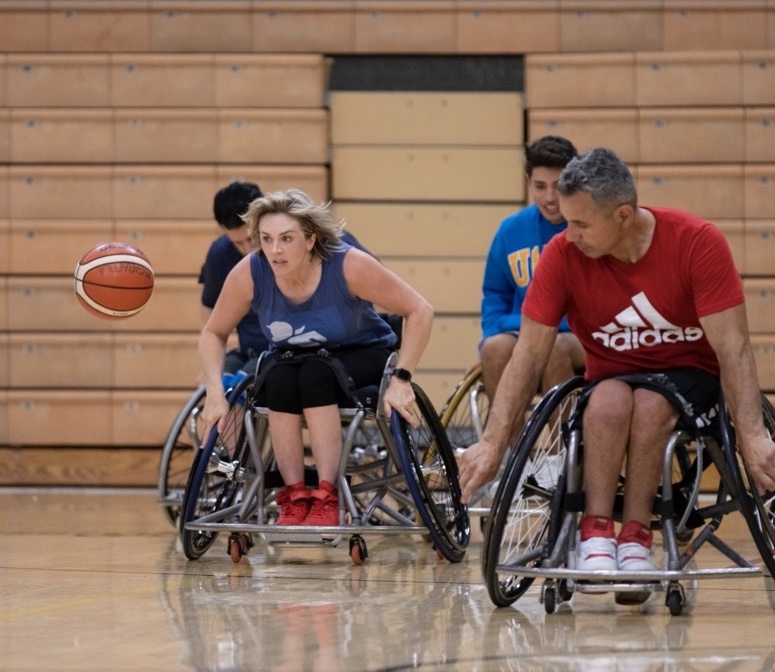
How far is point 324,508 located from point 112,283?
96cm

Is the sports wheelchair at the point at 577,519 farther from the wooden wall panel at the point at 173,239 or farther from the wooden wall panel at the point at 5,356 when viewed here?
the wooden wall panel at the point at 5,356

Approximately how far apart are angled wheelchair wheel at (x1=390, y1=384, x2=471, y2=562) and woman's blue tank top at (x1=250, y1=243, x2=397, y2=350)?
23 cm

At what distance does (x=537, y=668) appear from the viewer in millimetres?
1953

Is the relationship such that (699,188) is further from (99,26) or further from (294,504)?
(294,504)

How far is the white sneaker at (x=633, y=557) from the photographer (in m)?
2.37

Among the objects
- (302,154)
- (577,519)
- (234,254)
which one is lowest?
(577,519)

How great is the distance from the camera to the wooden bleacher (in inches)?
219

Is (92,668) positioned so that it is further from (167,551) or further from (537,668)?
(167,551)

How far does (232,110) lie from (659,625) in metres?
3.76

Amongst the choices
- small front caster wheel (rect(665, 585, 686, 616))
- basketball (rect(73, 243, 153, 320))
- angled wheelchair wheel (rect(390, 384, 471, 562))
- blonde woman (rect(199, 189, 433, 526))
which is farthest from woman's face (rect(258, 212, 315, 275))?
small front caster wheel (rect(665, 585, 686, 616))

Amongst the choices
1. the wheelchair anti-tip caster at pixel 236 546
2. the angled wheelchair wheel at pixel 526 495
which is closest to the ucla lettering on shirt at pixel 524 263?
the wheelchair anti-tip caster at pixel 236 546

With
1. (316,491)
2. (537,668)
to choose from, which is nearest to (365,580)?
(316,491)

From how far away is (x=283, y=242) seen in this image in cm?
318

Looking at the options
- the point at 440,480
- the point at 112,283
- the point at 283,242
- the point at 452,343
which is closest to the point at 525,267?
the point at 440,480
